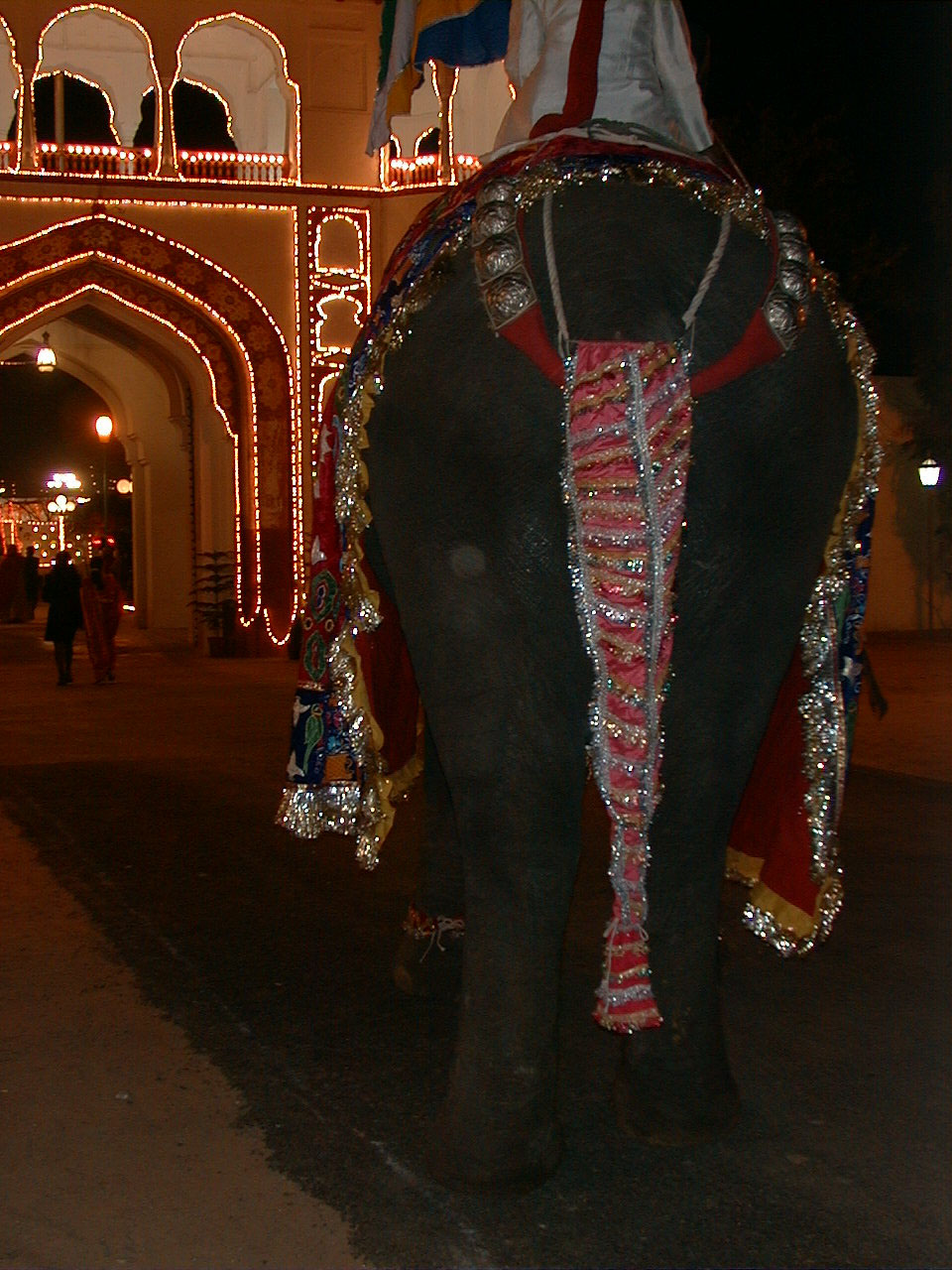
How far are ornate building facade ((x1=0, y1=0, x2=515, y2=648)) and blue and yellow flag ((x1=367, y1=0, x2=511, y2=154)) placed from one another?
1257cm

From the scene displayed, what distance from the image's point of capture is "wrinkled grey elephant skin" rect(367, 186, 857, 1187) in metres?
2.35

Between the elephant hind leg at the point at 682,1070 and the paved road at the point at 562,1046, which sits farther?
the elephant hind leg at the point at 682,1070

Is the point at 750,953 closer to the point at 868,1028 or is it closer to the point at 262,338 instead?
the point at 868,1028

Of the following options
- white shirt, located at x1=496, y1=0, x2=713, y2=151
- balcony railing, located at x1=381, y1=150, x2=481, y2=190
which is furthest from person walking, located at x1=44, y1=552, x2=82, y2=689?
white shirt, located at x1=496, y1=0, x2=713, y2=151

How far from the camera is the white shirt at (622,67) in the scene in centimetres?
275

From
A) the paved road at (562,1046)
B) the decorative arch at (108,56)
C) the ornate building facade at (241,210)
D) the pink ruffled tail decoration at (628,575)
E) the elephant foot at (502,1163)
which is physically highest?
the decorative arch at (108,56)

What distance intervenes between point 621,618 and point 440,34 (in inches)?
68.2

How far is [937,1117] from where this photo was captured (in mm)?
2945

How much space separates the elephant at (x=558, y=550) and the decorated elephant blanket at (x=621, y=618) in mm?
→ 22

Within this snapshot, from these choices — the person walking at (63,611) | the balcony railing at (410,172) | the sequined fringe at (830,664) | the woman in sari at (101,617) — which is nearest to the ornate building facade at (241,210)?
the balcony railing at (410,172)

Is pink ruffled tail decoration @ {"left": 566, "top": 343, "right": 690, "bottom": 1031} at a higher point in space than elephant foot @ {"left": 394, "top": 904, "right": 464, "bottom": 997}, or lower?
higher

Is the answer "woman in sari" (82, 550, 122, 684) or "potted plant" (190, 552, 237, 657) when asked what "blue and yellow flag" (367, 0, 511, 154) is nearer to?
"woman in sari" (82, 550, 122, 684)

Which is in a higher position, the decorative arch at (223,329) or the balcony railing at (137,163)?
the balcony railing at (137,163)

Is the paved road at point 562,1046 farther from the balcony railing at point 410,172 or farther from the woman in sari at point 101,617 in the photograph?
the balcony railing at point 410,172
